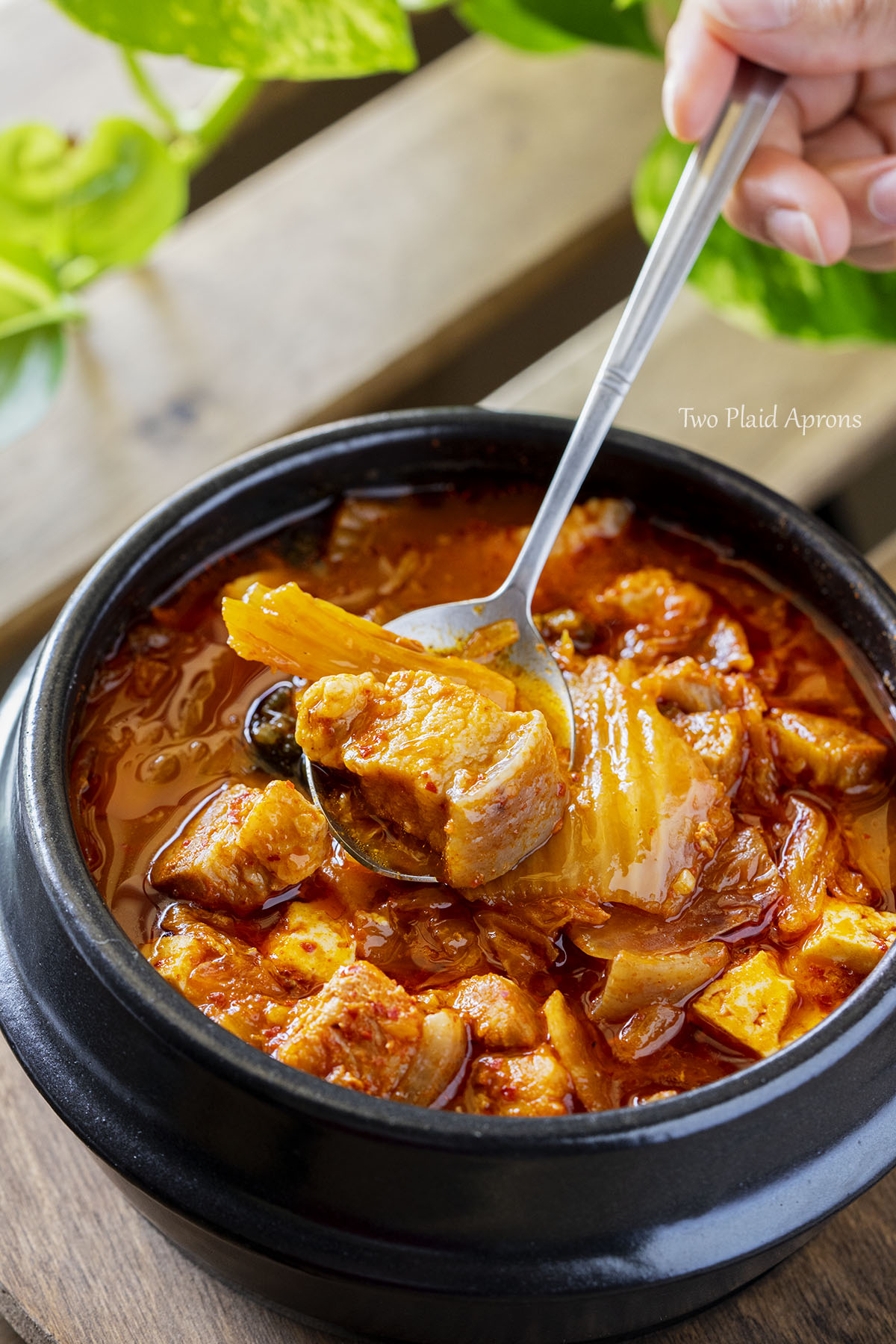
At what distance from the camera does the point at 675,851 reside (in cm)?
152

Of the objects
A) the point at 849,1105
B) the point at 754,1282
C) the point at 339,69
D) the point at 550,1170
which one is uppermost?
the point at 339,69

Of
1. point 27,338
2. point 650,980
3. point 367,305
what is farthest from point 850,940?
point 27,338

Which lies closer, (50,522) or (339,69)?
(339,69)

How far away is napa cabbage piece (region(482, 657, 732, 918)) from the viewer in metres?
1.51

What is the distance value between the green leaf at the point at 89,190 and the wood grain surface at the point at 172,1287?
182cm

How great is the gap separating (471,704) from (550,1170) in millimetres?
534

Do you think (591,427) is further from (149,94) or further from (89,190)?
(149,94)

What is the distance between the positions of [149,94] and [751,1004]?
7.49 feet

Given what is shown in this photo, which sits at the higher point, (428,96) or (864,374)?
(428,96)

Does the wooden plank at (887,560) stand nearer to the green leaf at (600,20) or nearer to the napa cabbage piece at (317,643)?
the napa cabbage piece at (317,643)

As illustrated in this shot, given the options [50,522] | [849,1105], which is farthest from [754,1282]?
[50,522]

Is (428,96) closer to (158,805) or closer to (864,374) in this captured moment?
(864,374)

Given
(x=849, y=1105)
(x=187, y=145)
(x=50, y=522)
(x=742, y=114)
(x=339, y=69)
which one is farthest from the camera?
(x=187, y=145)

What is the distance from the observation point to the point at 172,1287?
1556mm
